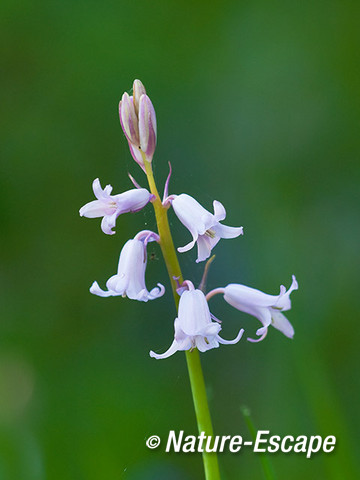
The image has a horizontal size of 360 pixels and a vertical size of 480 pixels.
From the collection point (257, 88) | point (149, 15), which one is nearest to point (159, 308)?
point (257, 88)

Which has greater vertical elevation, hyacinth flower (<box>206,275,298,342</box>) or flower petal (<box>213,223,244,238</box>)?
flower petal (<box>213,223,244,238</box>)

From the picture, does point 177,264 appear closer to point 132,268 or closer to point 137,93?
point 132,268

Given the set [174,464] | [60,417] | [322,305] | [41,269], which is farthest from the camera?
[41,269]

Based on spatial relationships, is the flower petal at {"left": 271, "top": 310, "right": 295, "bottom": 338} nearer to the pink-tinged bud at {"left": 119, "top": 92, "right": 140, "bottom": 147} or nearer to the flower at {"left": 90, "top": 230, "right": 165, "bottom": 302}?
the flower at {"left": 90, "top": 230, "right": 165, "bottom": 302}

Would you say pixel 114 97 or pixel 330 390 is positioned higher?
pixel 114 97

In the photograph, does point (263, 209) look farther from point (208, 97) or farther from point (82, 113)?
point (82, 113)

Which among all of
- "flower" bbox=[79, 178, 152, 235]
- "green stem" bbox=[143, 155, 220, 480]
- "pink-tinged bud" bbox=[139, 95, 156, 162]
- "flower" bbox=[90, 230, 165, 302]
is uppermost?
"pink-tinged bud" bbox=[139, 95, 156, 162]

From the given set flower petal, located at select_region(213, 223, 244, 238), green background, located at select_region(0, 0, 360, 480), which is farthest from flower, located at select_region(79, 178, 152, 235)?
green background, located at select_region(0, 0, 360, 480)

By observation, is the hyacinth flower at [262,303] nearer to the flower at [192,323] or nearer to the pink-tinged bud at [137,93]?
the flower at [192,323]

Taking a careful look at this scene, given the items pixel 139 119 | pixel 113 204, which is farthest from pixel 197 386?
pixel 139 119
